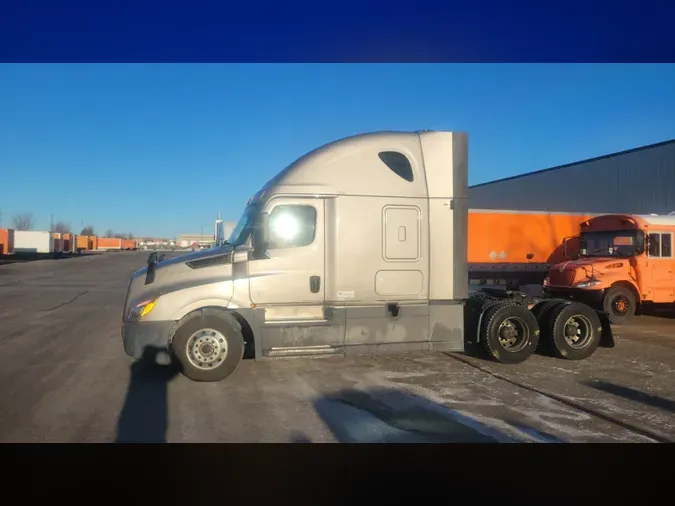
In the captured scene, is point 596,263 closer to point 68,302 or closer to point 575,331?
point 575,331

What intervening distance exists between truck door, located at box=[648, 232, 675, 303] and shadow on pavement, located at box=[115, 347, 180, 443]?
467 inches

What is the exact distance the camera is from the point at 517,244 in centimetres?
1758

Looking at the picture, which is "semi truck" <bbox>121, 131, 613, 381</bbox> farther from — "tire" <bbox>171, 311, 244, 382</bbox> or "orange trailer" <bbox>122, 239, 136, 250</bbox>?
"orange trailer" <bbox>122, 239, 136, 250</bbox>

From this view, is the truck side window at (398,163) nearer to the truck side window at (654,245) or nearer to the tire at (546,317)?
the tire at (546,317)

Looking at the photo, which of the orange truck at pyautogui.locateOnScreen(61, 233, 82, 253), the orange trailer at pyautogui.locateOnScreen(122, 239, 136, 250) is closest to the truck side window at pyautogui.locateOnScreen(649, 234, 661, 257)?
the orange truck at pyautogui.locateOnScreen(61, 233, 82, 253)

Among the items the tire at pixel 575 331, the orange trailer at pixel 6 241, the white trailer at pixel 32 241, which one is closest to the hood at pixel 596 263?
the tire at pixel 575 331

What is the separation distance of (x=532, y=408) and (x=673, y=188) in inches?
839

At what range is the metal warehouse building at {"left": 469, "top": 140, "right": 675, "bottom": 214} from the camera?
933 inches

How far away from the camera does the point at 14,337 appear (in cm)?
1091
